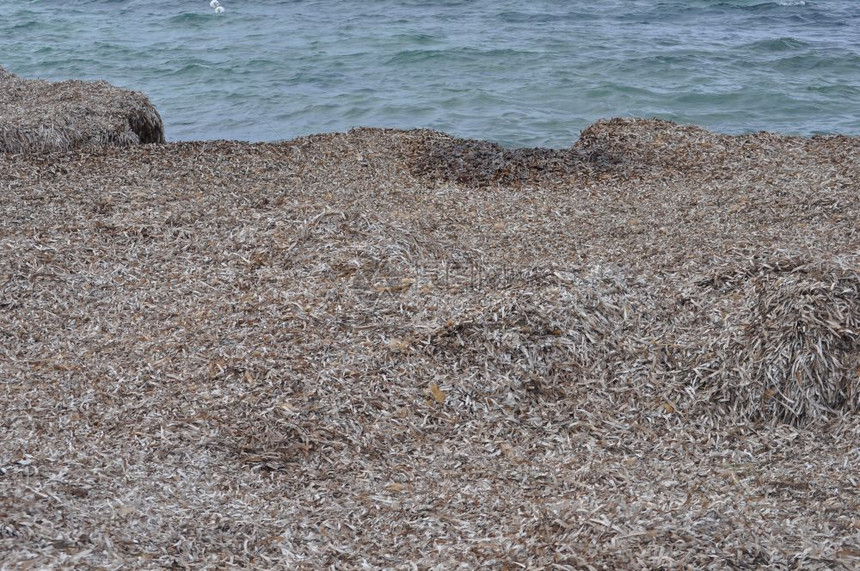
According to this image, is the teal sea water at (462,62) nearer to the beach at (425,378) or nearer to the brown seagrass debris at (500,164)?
the brown seagrass debris at (500,164)

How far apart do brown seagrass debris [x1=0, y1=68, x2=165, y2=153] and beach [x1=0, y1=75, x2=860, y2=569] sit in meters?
0.93

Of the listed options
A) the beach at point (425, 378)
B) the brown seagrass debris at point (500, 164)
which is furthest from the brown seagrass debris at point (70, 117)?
the brown seagrass debris at point (500, 164)

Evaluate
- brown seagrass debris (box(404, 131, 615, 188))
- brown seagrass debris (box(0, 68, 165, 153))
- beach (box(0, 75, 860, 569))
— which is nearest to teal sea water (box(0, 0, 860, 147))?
brown seagrass debris (box(0, 68, 165, 153))

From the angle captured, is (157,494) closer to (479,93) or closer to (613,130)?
(613,130)

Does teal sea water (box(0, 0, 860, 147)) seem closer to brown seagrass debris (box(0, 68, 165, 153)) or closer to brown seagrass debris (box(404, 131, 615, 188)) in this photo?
brown seagrass debris (box(0, 68, 165, 153))

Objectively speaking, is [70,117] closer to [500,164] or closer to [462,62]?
[500,164]

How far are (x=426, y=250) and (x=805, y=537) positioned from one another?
8.77 feet

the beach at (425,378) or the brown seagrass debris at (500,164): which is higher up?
the brown seagrass debris at (500,164)

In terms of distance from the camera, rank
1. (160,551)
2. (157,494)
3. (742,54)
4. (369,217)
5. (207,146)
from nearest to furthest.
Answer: (160,551) → (157,494) → (369,217) → (207,146) → (742,54)

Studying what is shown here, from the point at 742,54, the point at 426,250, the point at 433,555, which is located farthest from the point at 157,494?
the point at 742,54

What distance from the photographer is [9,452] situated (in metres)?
3.26

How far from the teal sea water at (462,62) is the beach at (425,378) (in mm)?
5153

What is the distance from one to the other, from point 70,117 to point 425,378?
15.7 ft

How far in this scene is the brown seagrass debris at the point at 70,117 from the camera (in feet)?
22.4
